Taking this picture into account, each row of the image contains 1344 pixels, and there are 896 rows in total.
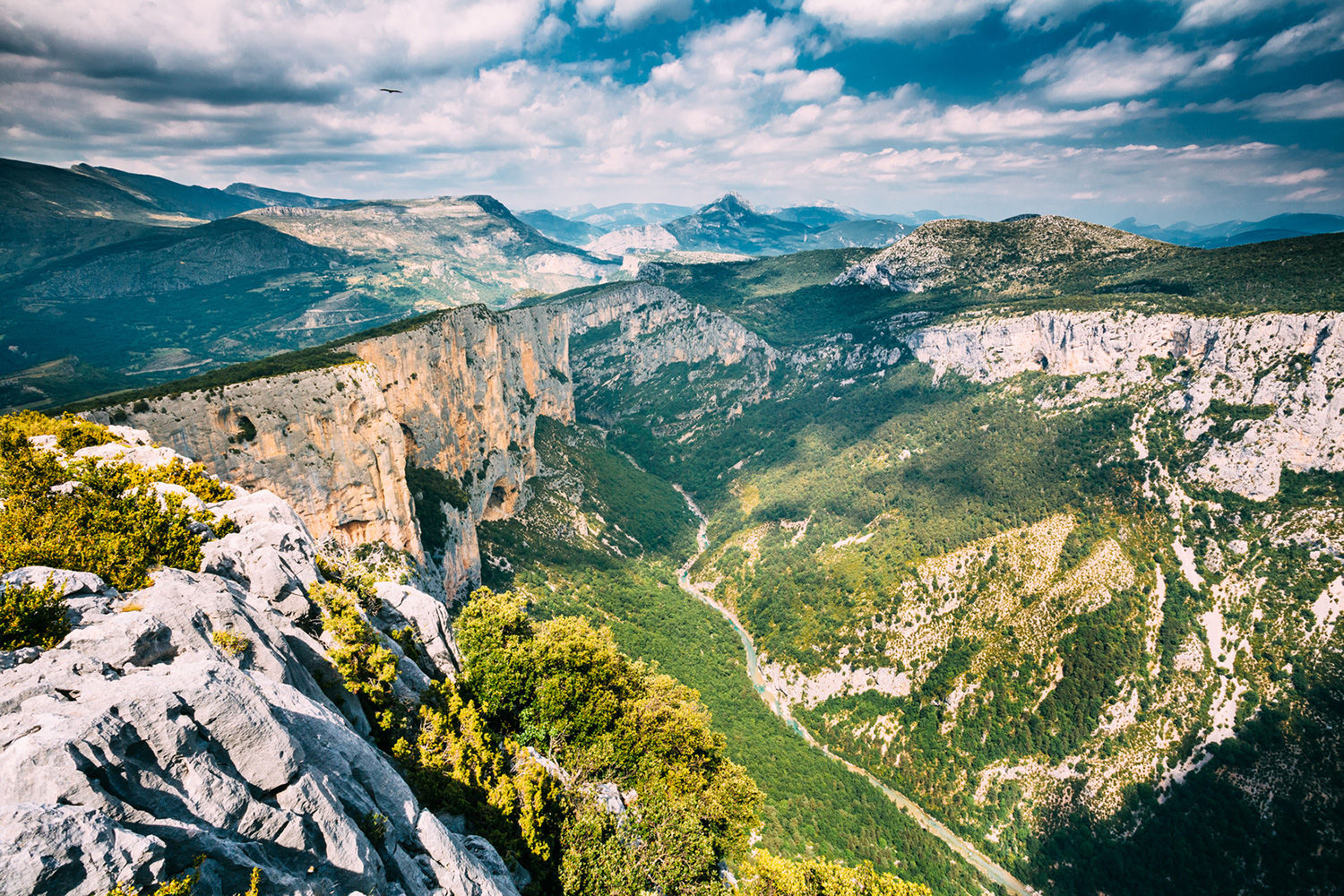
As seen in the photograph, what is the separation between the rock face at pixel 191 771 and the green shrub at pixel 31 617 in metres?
0.67

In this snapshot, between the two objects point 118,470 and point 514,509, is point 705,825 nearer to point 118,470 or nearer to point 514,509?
point 118,470

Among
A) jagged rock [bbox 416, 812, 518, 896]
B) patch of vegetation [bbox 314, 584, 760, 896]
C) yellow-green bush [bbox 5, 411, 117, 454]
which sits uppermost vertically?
yellow-green bush [bbox 5, 411, 117, 454]

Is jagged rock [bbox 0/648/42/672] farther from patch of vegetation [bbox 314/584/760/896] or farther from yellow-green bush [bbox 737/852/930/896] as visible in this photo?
yellow-green bush [bbox 737/852/930/896]

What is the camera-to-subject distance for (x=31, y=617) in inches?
629

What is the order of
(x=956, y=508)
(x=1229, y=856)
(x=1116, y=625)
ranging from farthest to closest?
(x=956, y=508)
(x=1116, y=625)
(x=1229, y=856)

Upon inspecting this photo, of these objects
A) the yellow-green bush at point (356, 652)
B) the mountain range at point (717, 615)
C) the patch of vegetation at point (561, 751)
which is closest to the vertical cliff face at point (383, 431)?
the mountain range at point (717, 615)

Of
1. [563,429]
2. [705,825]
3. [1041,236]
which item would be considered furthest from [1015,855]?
[1041,236]

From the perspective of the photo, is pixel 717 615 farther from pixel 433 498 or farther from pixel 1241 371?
pixel 1241 371

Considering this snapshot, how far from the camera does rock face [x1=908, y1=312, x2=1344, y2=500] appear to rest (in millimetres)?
96812

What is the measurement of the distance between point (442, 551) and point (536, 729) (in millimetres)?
45669

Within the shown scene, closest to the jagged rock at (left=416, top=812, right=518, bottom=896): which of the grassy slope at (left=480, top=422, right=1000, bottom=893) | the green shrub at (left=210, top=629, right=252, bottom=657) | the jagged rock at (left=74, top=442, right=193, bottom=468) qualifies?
the green shrub at (left=210, top=629, right=252, bottom=657)

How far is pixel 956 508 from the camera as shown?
127m

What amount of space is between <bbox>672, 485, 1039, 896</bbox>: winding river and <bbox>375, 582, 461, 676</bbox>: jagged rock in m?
88.0

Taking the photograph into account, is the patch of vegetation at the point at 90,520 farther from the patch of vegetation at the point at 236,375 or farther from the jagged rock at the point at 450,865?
the patch of vegetation at the point at 236,375
